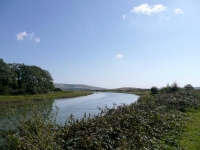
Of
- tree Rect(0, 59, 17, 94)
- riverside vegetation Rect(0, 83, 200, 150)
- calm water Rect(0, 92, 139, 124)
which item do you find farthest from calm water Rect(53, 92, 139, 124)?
tree Rect(0, 59, 17, 94)

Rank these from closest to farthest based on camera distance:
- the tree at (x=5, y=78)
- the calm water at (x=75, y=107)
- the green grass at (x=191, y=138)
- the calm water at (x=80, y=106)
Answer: the green grass at (x=191, y=138)
the calm water at (x=75, y=107)
the calm water at (x=80, y=106)
the tree at (x=5, y=78)

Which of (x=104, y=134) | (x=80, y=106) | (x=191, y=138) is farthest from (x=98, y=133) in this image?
(x=80, y=106)

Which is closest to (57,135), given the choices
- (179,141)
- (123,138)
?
(123,138)

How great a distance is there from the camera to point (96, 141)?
15.6 feet

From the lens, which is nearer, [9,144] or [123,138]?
[9,144]

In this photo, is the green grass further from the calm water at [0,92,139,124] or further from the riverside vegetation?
the calm water at [0,92,139,124]

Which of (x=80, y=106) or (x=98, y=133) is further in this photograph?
(x=80, y=106)

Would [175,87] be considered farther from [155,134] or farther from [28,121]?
[28,121]

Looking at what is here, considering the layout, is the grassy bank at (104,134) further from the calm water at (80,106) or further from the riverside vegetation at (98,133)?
the calm water at (80,106)

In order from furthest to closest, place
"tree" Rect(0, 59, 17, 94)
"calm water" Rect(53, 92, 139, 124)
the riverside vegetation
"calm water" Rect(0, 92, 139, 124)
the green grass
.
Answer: "tree" Rect(0, 59, 17, 94)
"calm water" Rect(53, 92, 139, 124)
"calm water" Rect(0, 92, 139, 124)
the green grass
the riverside vegetation

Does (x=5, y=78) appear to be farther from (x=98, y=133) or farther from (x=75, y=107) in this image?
(x=98, y=133)

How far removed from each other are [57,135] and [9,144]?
1.18 m

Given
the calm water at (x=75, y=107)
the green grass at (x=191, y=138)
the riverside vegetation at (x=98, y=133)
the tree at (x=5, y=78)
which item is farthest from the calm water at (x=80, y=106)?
the tree at (x=5, y=78)

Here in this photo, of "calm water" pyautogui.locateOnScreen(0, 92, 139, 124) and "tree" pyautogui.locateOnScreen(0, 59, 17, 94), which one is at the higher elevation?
"tree" pyautogui.locateOnScreen(0, 59, 17, 94)
